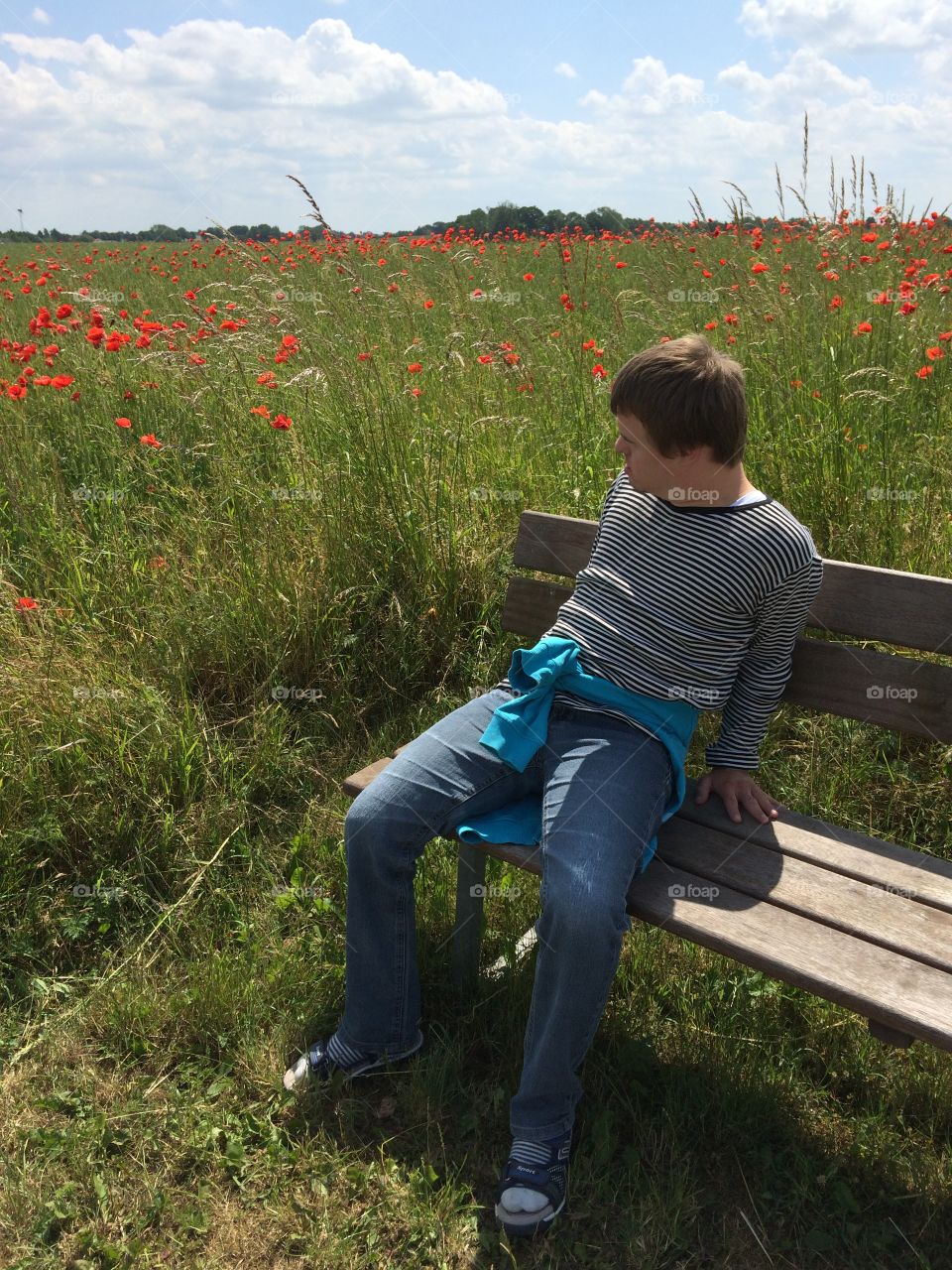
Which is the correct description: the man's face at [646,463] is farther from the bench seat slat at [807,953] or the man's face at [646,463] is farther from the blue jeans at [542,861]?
the bench seat slat at [807,953]

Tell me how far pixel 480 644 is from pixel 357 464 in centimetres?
74

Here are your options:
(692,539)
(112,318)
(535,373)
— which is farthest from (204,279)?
(692,539)

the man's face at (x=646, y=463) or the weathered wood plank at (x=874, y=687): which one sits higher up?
the man's face at (x=646, y=463)

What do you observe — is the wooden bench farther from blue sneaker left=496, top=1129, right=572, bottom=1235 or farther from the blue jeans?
blue sneaker left=496, top=1129, right=572, bottom=1235

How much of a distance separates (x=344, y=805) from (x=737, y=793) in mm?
1181

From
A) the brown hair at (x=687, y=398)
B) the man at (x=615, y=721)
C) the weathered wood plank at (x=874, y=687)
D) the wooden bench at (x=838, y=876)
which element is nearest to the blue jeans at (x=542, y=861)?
the man at (x=615, y=721)

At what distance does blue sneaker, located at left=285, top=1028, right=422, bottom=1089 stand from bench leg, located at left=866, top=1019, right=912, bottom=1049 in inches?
38.9

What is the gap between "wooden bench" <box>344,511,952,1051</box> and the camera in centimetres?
155

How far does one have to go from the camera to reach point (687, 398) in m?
1.83

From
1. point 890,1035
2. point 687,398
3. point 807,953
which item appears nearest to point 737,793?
point 807,953

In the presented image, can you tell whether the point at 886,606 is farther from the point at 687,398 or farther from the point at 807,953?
the point at 807,953

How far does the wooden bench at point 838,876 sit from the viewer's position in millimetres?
1548

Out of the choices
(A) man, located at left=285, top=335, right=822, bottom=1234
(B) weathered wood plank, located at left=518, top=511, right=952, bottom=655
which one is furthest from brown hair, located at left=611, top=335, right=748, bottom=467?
(B) weathered wood plank, located at left=518, top=511, right=952, bottom=655

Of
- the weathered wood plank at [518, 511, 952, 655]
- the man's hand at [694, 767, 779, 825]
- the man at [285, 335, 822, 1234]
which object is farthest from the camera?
the man's hand at [694, 767, 779, 825]
